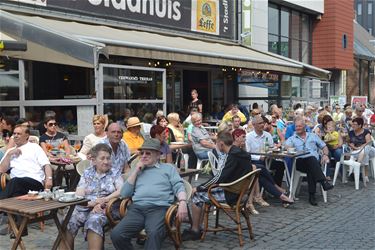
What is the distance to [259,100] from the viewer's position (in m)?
17.5

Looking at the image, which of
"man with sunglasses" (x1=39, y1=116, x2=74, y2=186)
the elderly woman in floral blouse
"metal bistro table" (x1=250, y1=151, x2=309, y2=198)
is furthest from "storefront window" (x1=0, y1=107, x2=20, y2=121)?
the elderly woman in floral blouse

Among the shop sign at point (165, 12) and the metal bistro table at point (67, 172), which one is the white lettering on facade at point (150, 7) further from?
the metal bistro table at point (67, 172)

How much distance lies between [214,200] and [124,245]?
1.27 m

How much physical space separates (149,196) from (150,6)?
9.66m

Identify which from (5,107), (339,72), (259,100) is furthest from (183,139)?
(339,72)

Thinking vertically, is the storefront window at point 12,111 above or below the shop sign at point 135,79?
below

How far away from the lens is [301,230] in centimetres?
555

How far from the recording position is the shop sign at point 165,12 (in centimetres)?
1135

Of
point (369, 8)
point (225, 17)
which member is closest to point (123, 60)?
point (225, 17)

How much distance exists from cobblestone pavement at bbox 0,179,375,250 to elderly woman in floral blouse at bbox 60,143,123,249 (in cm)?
65

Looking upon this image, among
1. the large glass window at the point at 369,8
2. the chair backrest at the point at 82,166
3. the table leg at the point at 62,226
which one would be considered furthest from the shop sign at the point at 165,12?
the large glass window at the point at 369,8

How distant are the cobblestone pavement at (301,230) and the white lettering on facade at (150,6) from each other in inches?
285

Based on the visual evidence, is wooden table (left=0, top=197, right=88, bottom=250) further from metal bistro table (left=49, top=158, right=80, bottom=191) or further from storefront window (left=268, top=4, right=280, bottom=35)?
storefront window (left=268, top=4, right=280, bottom=35)

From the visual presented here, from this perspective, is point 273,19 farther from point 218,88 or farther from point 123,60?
point 123,60
